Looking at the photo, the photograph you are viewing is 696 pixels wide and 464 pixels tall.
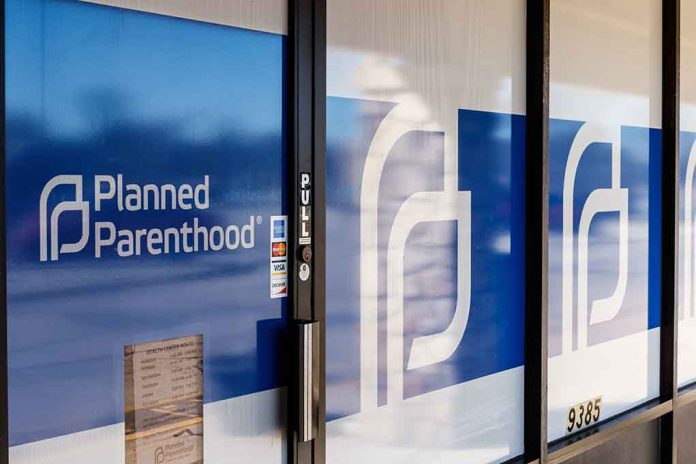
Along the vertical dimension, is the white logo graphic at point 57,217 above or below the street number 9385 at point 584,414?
above

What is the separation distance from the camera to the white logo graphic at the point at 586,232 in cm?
330

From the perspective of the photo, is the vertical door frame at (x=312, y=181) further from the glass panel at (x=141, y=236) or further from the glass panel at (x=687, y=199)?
the glass panel at (x=687, y=199)

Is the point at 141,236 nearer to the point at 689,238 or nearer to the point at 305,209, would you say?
the point at 305,209

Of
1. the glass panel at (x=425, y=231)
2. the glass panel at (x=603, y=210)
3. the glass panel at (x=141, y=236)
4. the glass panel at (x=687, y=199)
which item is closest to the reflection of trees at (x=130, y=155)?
the glass panel at (x=141, y=236)

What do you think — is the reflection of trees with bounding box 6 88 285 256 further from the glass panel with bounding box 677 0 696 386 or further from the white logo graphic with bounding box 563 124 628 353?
the glass panel with bounding box 677 0 696 386

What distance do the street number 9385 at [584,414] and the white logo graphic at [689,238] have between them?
0.85m

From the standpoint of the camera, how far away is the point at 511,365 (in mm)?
3078

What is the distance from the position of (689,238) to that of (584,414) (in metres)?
1.14

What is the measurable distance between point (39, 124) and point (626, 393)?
271 cm

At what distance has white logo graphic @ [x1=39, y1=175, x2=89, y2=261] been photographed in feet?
5.80

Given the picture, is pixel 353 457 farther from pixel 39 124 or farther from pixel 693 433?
pixel 693 433

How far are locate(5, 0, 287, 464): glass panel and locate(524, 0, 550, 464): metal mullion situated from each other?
1.15 metres

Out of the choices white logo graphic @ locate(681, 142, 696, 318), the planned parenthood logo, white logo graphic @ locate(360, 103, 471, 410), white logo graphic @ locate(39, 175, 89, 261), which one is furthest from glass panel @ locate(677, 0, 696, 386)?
white logo graphic @ locate(39, 175, 89, 261)

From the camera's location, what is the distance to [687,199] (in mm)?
4109
